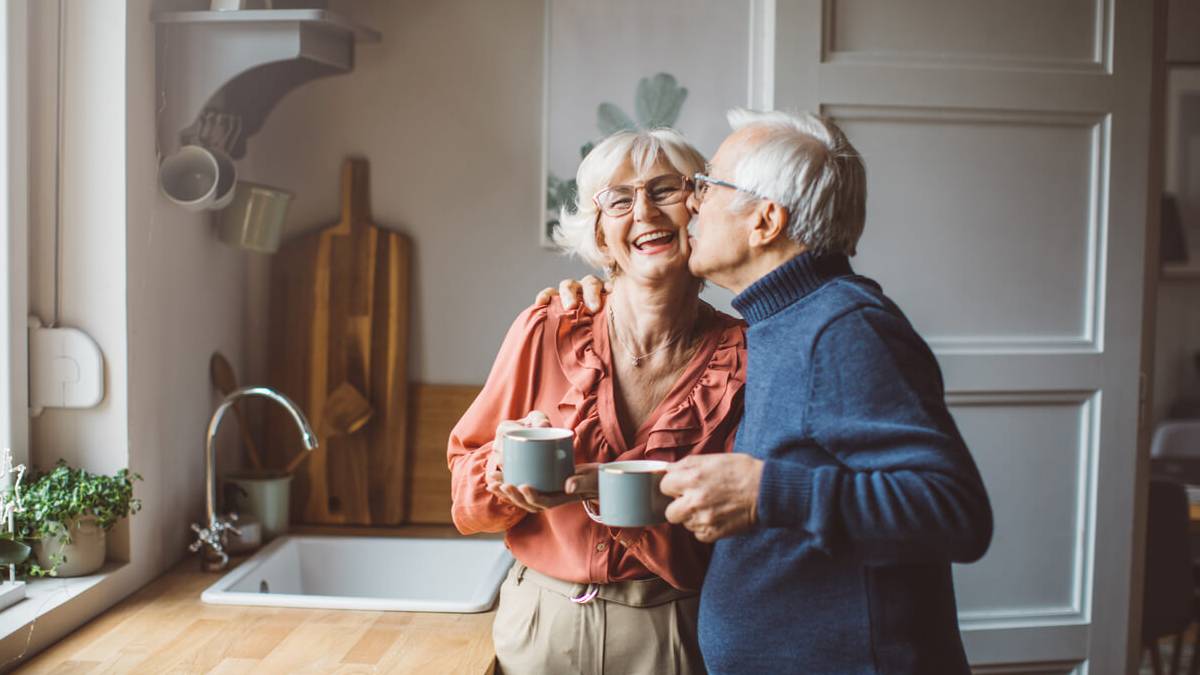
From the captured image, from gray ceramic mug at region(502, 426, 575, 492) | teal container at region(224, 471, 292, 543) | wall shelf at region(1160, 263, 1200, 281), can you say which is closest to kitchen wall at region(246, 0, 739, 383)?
teal container at region(224, 471, 292, 543)

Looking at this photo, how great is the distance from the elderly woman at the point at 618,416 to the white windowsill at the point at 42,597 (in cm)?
62

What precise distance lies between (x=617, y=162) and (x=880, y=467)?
63 cm

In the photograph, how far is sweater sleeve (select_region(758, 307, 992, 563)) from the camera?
3.30 feet

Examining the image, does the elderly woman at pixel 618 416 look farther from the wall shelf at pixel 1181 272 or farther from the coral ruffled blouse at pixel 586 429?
the wall shelf at pixel 1181 272

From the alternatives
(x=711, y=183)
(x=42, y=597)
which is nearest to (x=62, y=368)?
(x=42, y=597)

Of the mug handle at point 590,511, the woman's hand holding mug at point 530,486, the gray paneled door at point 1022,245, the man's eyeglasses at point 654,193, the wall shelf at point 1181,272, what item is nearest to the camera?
the woman's hand holding mug at point 530,486

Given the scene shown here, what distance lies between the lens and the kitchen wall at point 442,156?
224cm

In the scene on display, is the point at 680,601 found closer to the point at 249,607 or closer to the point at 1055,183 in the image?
the point at 249,607

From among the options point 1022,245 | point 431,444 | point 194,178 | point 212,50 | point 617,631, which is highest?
point 212,50

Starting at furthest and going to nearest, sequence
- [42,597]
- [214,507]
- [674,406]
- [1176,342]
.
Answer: [1176,342] → [214,507] → [42,597] → [674,406]

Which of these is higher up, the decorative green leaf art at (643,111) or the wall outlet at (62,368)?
the decorative green leaf art at (643,111)

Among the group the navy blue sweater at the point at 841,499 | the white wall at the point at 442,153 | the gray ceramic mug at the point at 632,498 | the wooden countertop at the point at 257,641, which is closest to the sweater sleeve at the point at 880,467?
the navy blue sweater at the point at 841,499

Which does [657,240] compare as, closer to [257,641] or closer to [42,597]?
[257,641]

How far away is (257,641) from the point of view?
1.54 meters
